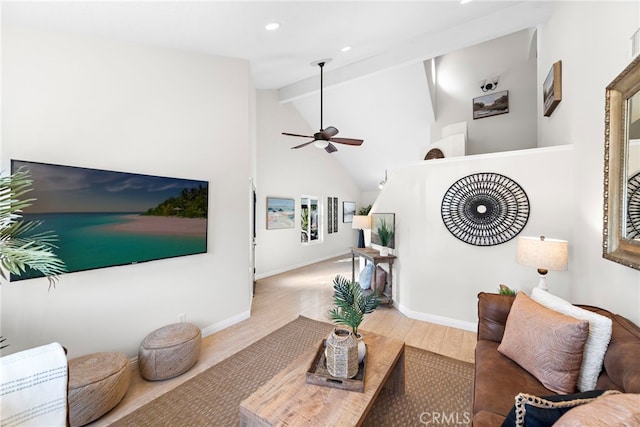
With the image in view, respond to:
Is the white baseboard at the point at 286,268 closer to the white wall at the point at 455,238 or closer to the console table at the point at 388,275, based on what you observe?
the console table at the point at 388,275

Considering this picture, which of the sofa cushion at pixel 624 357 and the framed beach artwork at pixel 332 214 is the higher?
the framed beach artwork at pixel 332 214

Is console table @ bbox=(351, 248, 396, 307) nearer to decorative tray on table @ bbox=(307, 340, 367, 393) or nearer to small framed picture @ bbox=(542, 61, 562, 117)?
decorative tray on table @ bbox=(307, 340, 367, 393)

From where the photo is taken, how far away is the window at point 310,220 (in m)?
7.07

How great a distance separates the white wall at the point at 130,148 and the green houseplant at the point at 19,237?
296 millimetres

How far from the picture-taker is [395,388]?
206 centimetres

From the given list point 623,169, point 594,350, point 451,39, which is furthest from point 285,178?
point 594,350

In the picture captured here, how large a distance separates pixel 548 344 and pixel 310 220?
6202 mm

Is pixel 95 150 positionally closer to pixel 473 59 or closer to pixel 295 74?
pixel 295 74

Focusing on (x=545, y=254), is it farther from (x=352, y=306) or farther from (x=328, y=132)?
(x=328, y=132)

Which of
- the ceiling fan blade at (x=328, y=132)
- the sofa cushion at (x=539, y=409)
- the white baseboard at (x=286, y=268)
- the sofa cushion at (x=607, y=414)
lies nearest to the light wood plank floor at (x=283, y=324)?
the white baseboard at (x=286, y=268)

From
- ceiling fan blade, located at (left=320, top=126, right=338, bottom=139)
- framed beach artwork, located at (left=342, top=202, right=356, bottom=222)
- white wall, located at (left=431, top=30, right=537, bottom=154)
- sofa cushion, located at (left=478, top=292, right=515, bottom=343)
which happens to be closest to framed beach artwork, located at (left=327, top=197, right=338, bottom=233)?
framed beach artwork, located at (left=342, top=202, right=356, bottom=222)

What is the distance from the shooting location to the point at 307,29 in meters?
2.91

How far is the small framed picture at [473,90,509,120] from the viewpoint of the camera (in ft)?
16.5

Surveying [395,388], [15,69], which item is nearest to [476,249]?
[395,388]
